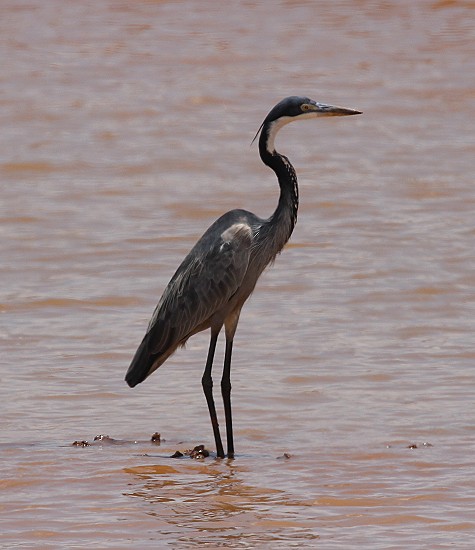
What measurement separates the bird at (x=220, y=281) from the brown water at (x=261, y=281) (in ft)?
1.26

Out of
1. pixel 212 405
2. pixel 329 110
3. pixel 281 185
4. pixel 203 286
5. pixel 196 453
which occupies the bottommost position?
pixel 196 453

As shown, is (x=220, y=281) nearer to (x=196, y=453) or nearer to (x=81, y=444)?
(x=196, y=453)

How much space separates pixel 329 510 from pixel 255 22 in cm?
1505

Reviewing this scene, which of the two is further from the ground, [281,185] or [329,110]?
[329,110]

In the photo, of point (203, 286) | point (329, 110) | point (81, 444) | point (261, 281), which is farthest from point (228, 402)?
point (261, 281)

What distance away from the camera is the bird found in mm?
8000

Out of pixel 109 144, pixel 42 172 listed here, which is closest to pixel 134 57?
pixel 109 144

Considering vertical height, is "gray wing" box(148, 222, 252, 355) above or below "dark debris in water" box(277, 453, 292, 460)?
above

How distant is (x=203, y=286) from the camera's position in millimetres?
7996

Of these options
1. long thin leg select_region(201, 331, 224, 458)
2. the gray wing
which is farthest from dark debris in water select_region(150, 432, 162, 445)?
the gray wing

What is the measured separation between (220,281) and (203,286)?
0.31 ft

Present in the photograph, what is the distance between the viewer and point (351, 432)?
25.9 ft

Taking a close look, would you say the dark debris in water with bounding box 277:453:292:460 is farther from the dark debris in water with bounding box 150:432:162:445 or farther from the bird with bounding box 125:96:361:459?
the dark debris in water with bounding box 150:432:162:445

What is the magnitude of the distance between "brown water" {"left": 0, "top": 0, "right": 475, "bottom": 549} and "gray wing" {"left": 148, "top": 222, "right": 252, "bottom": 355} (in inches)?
21.1
